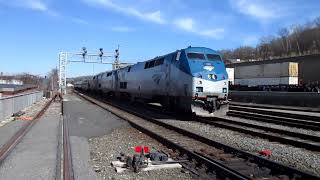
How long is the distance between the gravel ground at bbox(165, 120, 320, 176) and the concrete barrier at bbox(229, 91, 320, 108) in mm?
16028

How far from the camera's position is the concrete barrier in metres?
31.3

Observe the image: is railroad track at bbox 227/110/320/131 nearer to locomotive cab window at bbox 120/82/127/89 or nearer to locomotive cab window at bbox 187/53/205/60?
locomotive cab window at bbox 187/53/205/60

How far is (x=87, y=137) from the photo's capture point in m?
15.1

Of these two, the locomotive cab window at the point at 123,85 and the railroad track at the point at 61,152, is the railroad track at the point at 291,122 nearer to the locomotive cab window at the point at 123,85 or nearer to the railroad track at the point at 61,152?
the railroad track at the point at 61,152

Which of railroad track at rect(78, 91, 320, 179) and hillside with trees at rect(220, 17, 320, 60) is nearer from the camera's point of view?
railroad track at rect(78, 91, 320, 179)

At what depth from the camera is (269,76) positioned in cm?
6062

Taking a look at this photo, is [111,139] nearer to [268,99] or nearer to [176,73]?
[176,73]

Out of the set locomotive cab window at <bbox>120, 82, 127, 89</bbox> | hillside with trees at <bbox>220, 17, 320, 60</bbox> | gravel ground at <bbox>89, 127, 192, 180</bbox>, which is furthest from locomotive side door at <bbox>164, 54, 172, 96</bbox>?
hillside with trees at <bbox>220, 17, 320, 60</bbox>

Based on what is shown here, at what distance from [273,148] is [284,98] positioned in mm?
23824

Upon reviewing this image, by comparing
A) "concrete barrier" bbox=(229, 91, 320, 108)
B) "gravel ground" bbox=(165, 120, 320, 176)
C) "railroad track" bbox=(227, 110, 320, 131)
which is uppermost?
"concrete barrier" bbox=(229, 91, 320, 108)

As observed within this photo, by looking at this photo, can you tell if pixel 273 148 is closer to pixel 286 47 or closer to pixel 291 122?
pixel 291 122

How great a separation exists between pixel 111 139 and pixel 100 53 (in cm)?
6205

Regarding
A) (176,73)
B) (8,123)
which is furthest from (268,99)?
(8,123)

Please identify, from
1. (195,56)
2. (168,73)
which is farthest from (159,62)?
(195,56)
